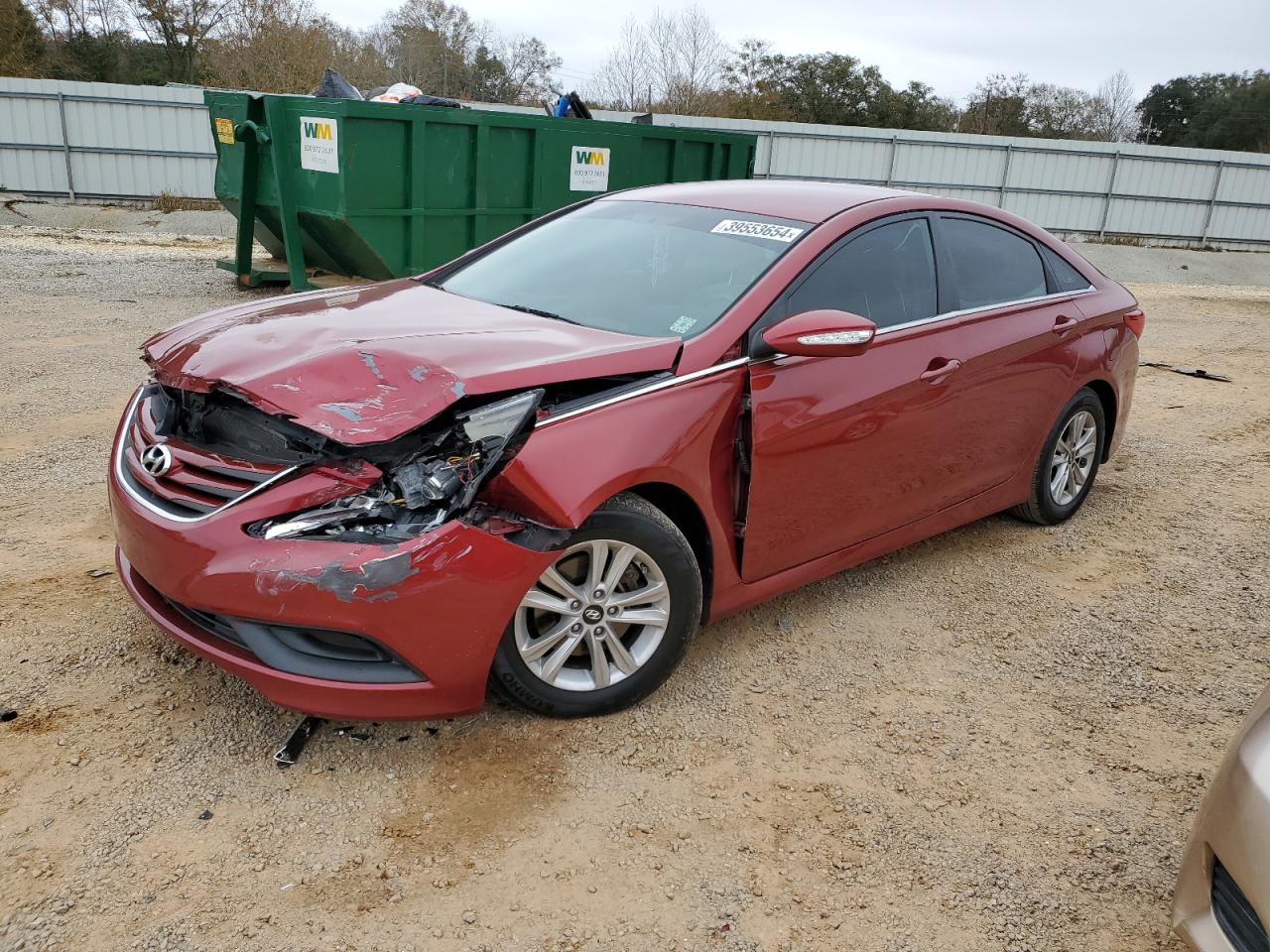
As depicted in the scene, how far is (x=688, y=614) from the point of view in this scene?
3170 millimetres

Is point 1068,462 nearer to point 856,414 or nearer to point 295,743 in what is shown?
point 856,414

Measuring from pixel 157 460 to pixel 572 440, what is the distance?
48.0 inches

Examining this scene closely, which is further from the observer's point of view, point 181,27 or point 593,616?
point 181,27

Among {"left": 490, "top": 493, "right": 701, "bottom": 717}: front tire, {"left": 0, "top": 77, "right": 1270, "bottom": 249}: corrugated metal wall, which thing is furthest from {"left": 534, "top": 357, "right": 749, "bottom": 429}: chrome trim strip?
{"left": 0, "top": 77, "right": 1270, "bottom": 249}: corrugated metal wall

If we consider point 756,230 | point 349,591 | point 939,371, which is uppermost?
point 756,230

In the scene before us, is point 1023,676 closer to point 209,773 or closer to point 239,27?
point 209,773

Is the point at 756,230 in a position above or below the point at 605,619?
above

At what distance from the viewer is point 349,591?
99.5 inches

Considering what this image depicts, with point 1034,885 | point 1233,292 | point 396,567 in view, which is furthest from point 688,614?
point 1233,292

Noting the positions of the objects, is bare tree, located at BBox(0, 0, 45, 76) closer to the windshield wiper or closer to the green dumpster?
the green dumpster

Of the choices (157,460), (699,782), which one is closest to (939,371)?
(699,782)

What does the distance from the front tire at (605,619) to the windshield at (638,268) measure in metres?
0.71

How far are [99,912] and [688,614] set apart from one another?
175cm

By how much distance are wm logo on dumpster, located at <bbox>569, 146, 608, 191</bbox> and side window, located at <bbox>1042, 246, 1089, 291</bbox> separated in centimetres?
646
